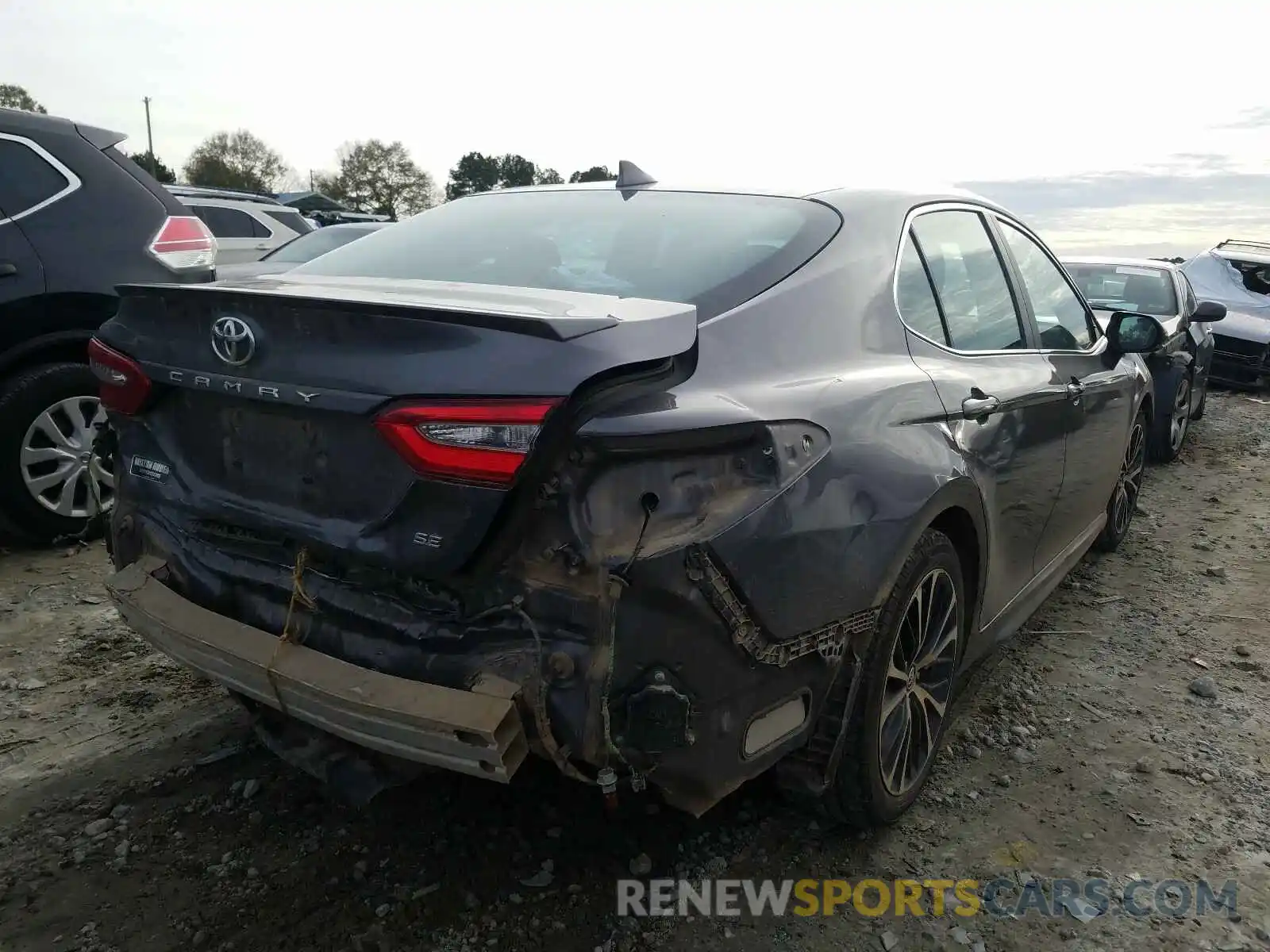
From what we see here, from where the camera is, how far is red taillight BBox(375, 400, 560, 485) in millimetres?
1784

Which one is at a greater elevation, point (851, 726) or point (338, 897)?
point (851, 726)

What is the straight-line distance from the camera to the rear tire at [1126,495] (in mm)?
4934

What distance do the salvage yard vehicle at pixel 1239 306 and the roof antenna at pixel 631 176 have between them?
1003 centimetres

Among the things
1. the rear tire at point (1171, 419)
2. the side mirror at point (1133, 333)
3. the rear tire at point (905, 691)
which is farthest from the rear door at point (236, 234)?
the rear tire at point (905, 691)

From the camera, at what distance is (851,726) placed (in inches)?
92.6

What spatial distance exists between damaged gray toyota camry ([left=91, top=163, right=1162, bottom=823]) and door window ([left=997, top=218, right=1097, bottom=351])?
2.91ft

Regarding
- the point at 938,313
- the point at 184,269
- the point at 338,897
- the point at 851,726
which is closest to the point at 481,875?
the point at 338,897

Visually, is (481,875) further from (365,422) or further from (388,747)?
(365,422)

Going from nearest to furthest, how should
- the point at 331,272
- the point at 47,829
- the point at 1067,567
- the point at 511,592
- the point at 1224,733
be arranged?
the point at 511,592
the point at 47,829
the point at 331,272
the point at 1224,733
the point at 1067,567

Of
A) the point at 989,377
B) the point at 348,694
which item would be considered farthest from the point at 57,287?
the point at 989,377

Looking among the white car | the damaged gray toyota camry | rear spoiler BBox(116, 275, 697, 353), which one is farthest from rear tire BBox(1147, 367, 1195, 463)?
the white car

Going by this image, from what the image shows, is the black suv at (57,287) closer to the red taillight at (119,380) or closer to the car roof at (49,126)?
the car roof at (49,126)

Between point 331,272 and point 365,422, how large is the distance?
940 millimetres

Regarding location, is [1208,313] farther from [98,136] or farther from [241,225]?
[241,225]
